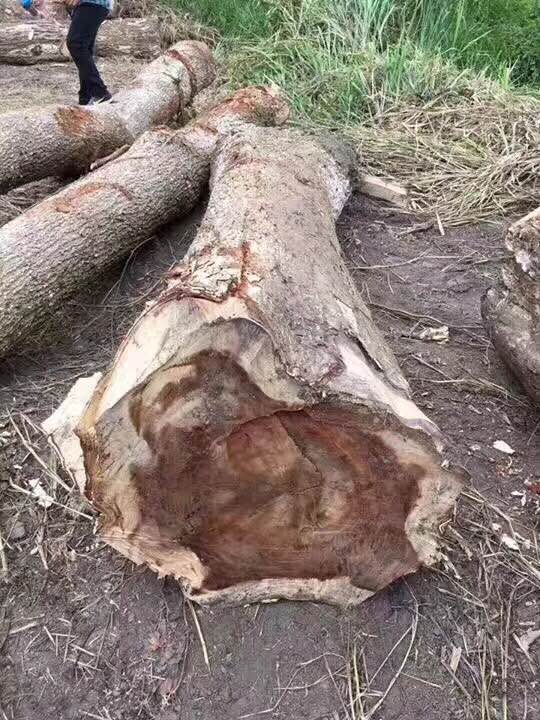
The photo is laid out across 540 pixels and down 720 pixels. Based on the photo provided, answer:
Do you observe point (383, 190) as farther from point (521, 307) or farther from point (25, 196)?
point (25, 196)

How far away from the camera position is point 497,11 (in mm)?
7074

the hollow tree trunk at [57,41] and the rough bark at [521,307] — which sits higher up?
the rough bark at [521,307]

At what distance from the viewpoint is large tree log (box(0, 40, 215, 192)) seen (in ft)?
11.8

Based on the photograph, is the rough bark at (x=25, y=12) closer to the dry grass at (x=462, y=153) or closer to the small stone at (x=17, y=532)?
the dry grass at (x=462, y=153)

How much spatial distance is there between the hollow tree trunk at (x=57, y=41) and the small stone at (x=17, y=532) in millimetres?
5736

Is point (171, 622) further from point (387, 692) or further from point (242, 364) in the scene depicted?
point (242, 364)

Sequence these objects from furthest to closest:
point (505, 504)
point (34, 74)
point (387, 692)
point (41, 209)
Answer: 1. point (34, 74)
2. point (41, 209)
3. point (505, 504)
4. point (387, 692)

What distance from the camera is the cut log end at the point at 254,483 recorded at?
5.31 feet

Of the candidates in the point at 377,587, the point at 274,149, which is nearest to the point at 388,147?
the point at 274,149

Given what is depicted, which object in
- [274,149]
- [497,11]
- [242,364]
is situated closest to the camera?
[242,364]

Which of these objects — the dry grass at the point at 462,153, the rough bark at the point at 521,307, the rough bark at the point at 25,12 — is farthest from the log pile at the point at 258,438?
the rough bark at the point at 25,12

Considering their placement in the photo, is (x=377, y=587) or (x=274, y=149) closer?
(x=377, y=587)

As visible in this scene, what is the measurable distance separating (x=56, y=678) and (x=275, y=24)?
619 centimetres

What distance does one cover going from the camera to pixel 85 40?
4.89 meters
